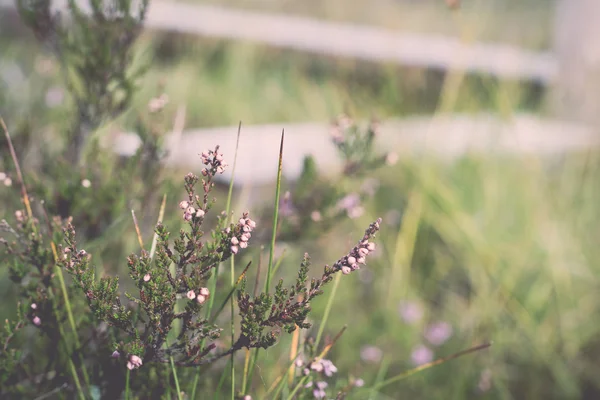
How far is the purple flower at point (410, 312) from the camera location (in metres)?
2.02

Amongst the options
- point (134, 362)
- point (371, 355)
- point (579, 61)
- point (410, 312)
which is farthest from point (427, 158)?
point (579, 61)

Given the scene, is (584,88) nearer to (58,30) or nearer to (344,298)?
(344,298)

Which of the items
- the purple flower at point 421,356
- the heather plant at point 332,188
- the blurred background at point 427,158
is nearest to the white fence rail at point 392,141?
the blurred background at point 427,158

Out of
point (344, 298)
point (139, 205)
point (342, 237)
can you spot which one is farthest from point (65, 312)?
point (342, 237)

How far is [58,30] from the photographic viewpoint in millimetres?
1396

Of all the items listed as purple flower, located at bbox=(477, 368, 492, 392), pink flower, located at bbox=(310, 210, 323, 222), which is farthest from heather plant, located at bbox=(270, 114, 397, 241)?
purple flower, located at bbox=(477, 368, 492, 392)

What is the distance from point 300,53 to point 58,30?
10.2 ft

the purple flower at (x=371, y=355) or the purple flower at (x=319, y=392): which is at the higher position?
the purple flower at (x=319, y=392)

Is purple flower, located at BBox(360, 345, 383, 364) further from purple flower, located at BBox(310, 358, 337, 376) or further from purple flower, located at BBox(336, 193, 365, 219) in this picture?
purple flower, located at BBox(310, 358, 337, 376)

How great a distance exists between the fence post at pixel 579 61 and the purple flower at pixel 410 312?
208 centimetres

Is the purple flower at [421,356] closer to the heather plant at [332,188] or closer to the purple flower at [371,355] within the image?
the purple flower at [371,355]

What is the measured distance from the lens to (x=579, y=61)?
354 centimetres

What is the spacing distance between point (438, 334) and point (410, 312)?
116 mm

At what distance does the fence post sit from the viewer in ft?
11.3
